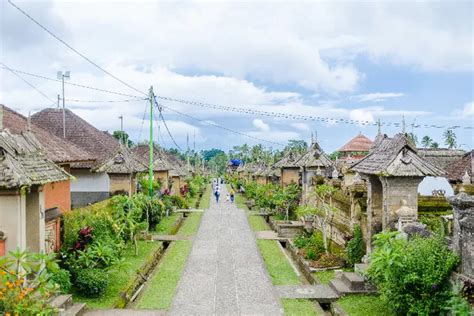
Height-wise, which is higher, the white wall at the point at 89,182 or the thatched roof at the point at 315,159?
the thatched roof at the point at 315,159

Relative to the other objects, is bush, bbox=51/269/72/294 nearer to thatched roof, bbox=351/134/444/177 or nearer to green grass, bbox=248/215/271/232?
thatched roof, bbox=351/134/444/177

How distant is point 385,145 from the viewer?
13352 millimetres

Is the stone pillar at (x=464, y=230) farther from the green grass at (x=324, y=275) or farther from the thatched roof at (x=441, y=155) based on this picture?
the thatched roof at (x=441, y=155)

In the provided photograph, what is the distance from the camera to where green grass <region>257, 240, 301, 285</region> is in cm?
1409

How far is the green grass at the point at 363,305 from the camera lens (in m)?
10.2

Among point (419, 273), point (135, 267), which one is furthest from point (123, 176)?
point (419, 273)

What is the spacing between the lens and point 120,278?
13328 millimetres

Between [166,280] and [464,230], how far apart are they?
340 inches

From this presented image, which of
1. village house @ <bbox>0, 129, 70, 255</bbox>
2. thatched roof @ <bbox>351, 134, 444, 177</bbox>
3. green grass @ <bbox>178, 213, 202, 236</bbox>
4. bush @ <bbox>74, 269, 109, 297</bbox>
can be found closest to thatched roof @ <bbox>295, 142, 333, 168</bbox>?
green grass @ <bbox>178, 213, 202, 236</bbox>

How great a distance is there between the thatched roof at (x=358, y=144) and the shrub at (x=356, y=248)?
36.1 metres

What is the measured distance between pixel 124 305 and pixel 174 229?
12.5 m

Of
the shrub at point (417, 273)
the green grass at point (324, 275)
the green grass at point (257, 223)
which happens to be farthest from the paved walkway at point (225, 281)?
the shrub at point (417, 273)

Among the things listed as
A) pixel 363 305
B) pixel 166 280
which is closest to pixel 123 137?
pixel 166 280

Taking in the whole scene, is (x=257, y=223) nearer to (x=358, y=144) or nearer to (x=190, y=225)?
(x=190, y=225)
